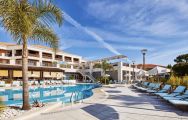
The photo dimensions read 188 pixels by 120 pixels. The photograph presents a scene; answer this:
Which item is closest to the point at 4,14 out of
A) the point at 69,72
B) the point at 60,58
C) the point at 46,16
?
the point at 46,16

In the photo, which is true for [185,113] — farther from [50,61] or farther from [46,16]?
[50,61]

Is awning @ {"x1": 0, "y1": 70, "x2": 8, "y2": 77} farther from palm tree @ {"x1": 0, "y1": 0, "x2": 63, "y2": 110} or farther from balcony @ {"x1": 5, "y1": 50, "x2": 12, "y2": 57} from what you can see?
palm tree @ {"x1": 0, "y1": 0, "x2": 63, "y2": 110}

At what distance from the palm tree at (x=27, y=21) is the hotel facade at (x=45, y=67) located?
32848mm

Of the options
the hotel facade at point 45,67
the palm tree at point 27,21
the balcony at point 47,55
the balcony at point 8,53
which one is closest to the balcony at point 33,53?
the hotel facade at point 45,67

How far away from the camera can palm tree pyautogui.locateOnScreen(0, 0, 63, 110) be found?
28.0 feet

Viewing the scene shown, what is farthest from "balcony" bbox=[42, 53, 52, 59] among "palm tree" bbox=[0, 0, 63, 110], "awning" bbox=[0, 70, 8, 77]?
"palm tree" bbox=[0, 0, 63, 110]

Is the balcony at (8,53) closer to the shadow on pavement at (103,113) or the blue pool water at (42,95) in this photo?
the blue pool water at (42,95)

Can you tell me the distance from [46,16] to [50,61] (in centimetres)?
5267

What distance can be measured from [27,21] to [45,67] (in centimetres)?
4554

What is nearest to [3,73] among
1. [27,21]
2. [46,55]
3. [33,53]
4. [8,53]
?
[8,53]

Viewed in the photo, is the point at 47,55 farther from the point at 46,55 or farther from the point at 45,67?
the point at 45,67

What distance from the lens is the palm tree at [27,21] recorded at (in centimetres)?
853

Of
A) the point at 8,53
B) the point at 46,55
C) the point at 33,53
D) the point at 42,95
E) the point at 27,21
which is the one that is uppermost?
the point at 33,53

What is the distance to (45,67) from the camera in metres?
53.2
